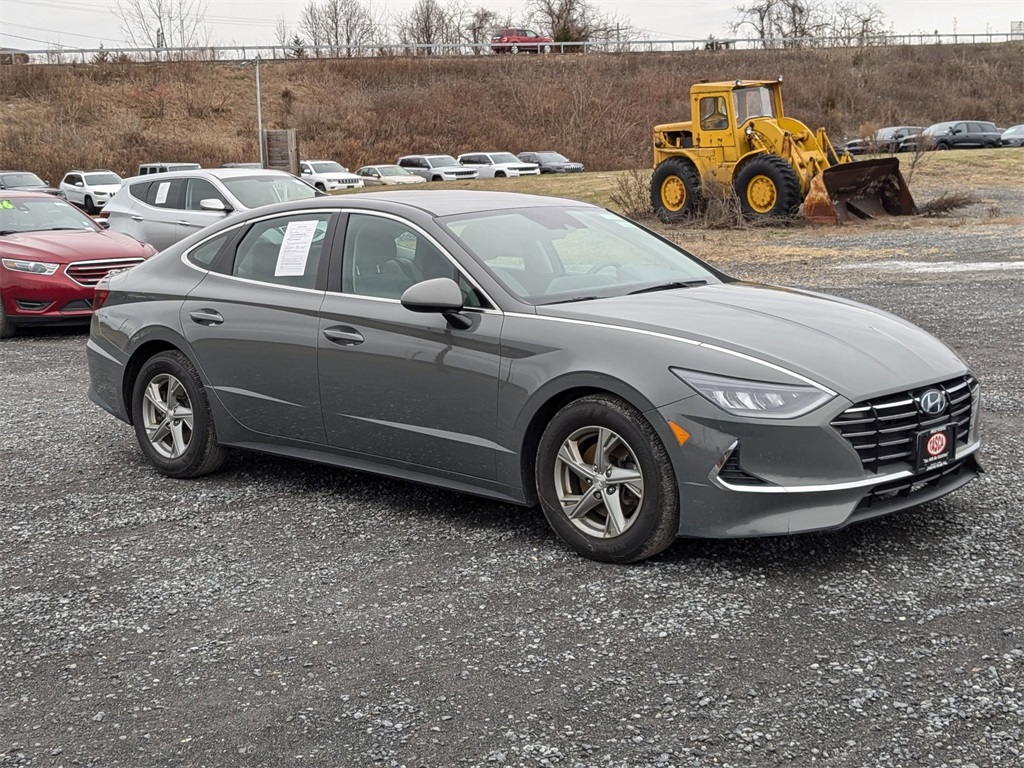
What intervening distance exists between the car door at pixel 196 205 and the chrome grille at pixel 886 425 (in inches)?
478

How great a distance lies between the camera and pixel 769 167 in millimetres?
21578

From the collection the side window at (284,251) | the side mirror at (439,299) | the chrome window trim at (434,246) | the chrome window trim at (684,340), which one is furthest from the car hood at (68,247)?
the chrome window trim at (684,340)

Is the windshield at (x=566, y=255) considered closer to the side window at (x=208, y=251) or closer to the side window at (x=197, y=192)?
the side window at (x=208, y=251)

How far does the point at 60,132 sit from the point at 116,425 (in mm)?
56135

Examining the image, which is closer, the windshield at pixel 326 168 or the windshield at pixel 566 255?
the windshield at pixel 566 255

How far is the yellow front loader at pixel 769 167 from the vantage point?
21750mm

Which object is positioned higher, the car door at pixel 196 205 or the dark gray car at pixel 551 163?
the dark gray car at pixel 551 163

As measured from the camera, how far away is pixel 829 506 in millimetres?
4539

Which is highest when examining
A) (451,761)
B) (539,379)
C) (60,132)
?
(60,132)

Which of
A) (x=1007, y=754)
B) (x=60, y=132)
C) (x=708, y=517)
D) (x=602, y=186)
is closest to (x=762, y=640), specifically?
(x=708, y=517)

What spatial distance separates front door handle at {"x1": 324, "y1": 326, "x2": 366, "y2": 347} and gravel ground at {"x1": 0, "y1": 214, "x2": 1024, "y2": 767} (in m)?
0.84

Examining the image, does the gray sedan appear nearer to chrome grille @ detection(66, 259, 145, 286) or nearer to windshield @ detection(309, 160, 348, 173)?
chrome grille @ detection(66, 259, 145, 286)

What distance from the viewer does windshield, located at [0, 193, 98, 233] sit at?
538 inches

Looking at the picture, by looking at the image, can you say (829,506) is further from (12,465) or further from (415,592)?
(12,465)
